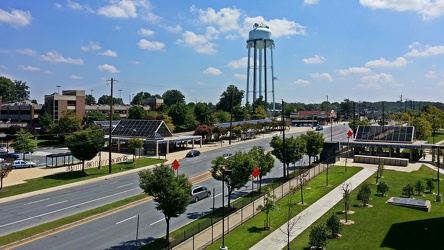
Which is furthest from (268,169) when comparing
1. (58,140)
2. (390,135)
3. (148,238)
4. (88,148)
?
(58,140)

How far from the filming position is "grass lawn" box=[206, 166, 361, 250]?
25870 mm

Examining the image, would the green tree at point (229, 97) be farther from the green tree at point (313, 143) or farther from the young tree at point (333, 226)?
the young tree at point (333, 226)

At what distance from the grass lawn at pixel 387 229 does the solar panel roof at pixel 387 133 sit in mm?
31588

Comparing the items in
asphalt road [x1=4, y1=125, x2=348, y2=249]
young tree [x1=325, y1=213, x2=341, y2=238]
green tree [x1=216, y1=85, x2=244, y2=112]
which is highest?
green tree [x1=216, y1=85, x2=244, y2=112]

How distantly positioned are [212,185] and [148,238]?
18533 millimetres

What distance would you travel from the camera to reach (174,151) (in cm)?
7556

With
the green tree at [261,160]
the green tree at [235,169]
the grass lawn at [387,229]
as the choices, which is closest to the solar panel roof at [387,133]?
the grass lawn at [387,229]

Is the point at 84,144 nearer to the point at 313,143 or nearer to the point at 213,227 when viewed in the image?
the point at 213,227

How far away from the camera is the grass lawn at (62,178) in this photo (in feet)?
141

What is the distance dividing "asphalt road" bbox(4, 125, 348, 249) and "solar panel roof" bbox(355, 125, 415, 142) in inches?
1156

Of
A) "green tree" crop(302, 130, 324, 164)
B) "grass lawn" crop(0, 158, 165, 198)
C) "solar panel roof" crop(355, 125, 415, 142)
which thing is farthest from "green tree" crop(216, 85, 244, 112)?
"green tree" crop(302, 130, 324, 164)

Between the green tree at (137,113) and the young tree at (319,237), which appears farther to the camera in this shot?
the green tree at (137,113)

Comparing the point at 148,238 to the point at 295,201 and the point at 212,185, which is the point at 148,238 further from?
the point at 212,185

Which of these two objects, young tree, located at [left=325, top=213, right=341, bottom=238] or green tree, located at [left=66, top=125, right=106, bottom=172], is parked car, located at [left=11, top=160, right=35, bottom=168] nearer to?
green tree, located at [left=66, top=125, right=106, bottom=172]
